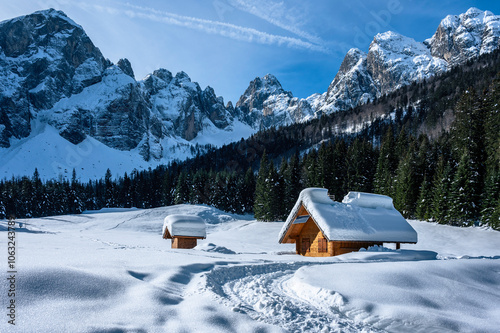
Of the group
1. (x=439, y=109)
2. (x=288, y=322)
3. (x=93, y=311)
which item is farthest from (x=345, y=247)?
(x=439, y=109)

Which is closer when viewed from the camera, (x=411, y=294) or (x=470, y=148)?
(x=411, y=294)

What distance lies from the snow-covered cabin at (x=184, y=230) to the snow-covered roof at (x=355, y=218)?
32.9ft

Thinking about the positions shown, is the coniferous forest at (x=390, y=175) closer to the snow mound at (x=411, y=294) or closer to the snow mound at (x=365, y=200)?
the snow mound at (x=365, y=200)

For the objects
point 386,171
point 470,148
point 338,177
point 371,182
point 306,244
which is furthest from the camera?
point 338,177

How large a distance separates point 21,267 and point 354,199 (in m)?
20.3

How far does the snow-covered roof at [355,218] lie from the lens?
2017cm

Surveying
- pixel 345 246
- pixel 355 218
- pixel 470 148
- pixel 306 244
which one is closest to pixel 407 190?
pixel 470 148

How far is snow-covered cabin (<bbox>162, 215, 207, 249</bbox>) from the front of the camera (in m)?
30.4

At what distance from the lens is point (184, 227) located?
30594mm

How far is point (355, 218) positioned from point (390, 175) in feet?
113

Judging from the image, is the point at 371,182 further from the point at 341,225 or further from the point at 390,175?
the point at 341,225

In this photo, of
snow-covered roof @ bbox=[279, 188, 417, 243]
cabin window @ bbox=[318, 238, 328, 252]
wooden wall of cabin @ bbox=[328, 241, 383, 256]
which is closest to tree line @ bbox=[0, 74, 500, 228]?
snow-covered roof @ bbox=[279, 188, 417, 243]

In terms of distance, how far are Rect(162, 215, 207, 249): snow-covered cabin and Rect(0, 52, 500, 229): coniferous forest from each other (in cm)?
2694

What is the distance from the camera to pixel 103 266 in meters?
9.28
